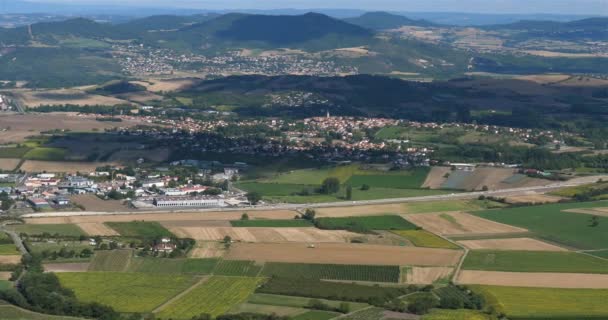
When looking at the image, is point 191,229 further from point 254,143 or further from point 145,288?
point 254,143

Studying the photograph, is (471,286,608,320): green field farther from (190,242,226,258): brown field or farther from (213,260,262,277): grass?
(190,242,226,258): brown field

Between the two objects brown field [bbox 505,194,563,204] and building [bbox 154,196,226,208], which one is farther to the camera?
brown field [bbox 505,194,563,204]

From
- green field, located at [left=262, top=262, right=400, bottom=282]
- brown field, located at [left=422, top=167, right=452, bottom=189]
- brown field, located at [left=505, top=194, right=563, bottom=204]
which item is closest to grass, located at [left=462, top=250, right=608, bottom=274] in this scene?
green field, located at [left=262, top=262, right=400, bottom=282]

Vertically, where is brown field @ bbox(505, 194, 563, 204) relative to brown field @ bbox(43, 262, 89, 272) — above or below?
below

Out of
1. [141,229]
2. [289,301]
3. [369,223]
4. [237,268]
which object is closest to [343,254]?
[237,268]

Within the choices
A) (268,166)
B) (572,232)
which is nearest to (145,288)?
(572,232)

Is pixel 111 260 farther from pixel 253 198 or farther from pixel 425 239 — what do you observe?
pixel 253 198

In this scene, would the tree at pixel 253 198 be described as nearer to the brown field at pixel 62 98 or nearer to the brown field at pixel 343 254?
the brown field at pixel 343 254
